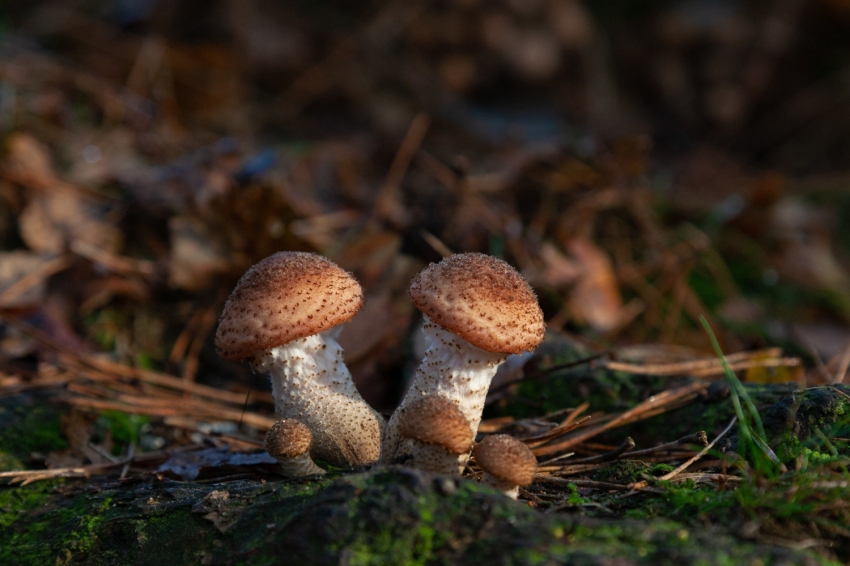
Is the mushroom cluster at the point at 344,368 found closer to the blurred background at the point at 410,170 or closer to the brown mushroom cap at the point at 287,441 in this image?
the brown mushroom cap at the point at 287,441

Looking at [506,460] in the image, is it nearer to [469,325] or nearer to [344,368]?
[469,325]

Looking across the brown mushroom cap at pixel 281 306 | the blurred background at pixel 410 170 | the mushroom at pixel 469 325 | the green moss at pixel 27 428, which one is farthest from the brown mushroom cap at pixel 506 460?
the green moss at pixel 27 428

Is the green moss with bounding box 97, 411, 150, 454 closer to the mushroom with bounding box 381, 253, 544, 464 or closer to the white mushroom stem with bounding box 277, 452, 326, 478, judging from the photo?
the white mushroom stem with bounding box 277, 452, 326, 478

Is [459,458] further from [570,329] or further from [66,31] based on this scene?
[66,31]

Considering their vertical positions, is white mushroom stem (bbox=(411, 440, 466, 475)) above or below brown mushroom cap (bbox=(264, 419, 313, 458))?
above

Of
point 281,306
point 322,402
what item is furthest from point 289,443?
point 281,306

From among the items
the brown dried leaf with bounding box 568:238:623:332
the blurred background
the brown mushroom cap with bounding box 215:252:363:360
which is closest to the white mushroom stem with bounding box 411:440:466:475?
the brown mushroom cap with bounding box 215:252:363:360
